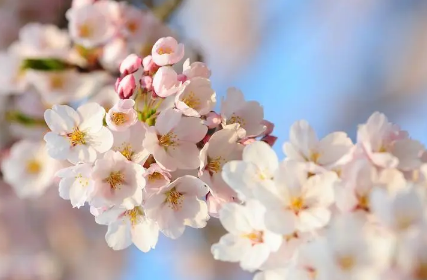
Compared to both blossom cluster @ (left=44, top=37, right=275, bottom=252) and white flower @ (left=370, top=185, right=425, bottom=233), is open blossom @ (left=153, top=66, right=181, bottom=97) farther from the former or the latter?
white flower @ (left=370, top=185, right=425, bottom=233)

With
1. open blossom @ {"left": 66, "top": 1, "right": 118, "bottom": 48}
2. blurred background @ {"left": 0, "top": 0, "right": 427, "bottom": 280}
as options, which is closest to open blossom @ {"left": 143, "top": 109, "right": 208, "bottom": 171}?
open blossom @ {"left": 66, "top": 1, "right": 118, "bottom": 48}

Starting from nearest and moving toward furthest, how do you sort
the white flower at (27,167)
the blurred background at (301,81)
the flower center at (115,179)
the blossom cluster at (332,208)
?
the blossom cluster at (332,208), the flower center at (115,179), the white flower at (27,167), the blurred background at (301,81)

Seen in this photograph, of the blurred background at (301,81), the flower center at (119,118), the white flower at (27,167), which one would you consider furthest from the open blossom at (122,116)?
the blurred background at (301,81)

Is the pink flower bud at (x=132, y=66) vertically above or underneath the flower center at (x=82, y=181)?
above

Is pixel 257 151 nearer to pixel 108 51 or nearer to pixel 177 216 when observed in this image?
pixel 177 216

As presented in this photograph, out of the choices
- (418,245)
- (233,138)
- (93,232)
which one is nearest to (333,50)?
(93,232)

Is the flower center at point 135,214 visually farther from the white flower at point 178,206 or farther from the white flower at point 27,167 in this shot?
the white flower at point 27,167
